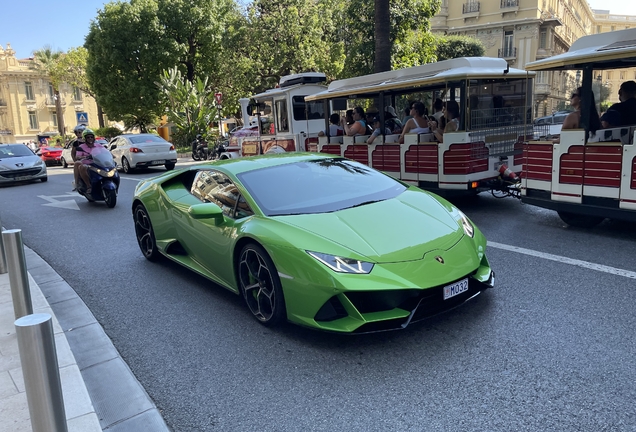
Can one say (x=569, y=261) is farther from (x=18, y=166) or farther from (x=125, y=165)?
(x=18, y=166)

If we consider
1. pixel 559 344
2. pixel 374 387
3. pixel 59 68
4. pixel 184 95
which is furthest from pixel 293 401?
pixel 59 68

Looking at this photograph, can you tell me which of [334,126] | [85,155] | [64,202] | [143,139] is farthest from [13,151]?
[334,126]

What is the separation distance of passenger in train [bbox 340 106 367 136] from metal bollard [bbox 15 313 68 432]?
9.08 meters

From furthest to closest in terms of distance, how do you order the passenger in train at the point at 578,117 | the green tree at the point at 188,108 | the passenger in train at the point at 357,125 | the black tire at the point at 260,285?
the green tree at the point at 188,108, the passenger in train at the point at 357,125, the passenger in train at the point at 578,117, the black tire at the point at 260,285

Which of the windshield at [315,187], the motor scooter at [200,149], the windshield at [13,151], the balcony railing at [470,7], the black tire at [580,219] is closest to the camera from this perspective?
the windshield at [315,187]

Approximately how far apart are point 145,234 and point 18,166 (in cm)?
1329

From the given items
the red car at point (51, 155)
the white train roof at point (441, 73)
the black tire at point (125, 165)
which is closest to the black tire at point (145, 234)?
the white train roof at point (441, 73)

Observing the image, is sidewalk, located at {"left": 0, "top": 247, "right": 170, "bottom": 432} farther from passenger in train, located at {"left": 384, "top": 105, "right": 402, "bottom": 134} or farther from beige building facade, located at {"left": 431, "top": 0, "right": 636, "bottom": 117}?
beige building facade, located at {"left": 431, "top": 0, "right": 636, "bottom": 117}

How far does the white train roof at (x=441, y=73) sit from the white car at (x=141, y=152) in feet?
36.0

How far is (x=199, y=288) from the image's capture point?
17.4 feet

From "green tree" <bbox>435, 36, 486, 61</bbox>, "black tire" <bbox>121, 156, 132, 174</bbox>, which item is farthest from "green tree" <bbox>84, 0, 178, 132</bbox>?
"green tree" <bbox>435, 36, 486, 61</bbox>

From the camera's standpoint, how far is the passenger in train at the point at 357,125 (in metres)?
10.6

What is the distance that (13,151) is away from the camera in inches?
707

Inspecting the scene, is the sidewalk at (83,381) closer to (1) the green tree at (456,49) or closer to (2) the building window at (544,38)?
(1) the green tree at (456,49)
